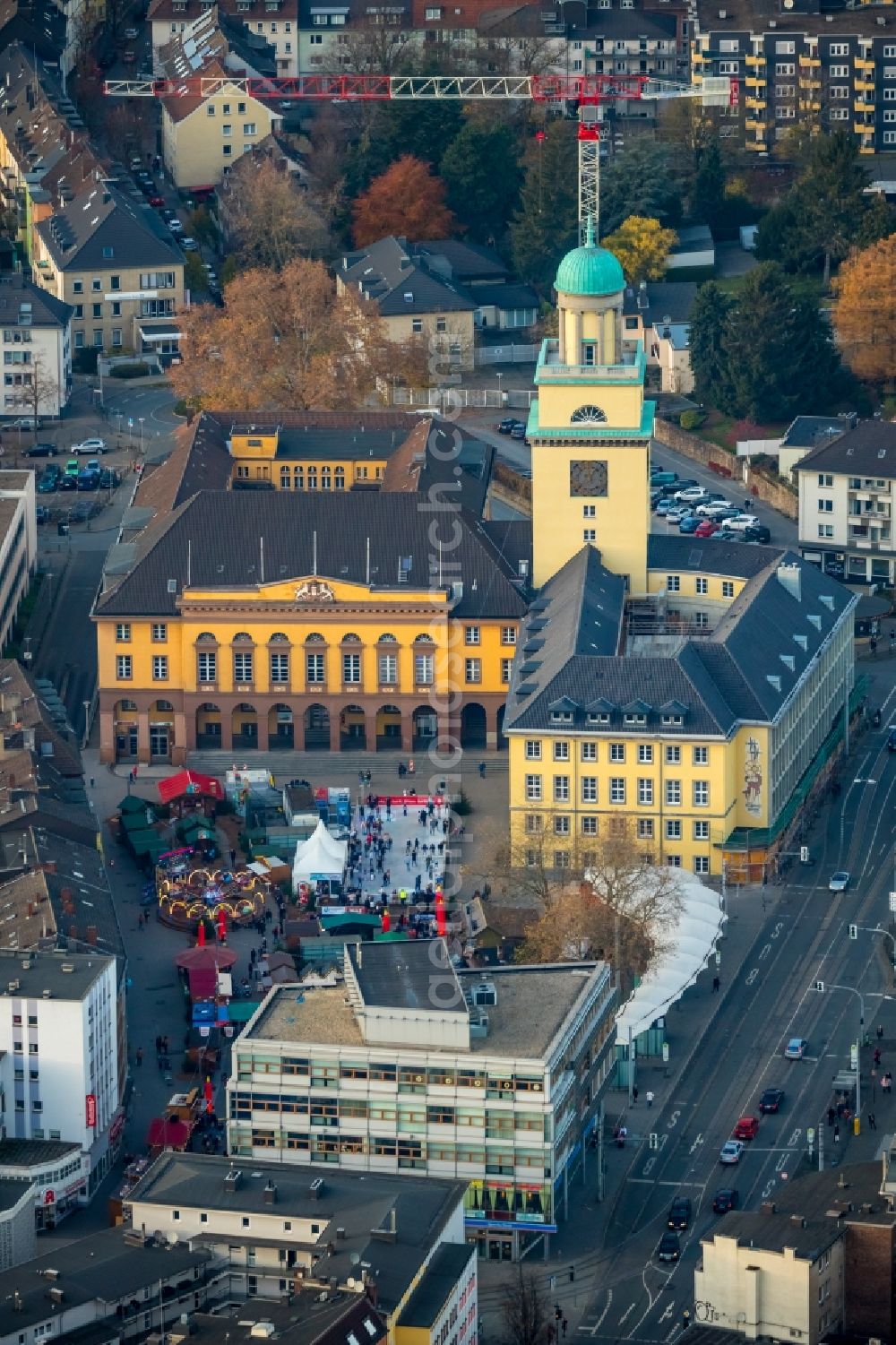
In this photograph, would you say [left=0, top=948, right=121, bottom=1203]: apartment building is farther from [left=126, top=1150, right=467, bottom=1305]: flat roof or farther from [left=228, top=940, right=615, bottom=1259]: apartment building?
[left=126, top=1150, right=467, bottom=1305]: flat roof

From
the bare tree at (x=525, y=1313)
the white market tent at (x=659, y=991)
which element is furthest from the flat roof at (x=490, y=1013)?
the bare tree at (x=525, y=1313)

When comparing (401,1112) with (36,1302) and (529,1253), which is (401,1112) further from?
(36,1302)

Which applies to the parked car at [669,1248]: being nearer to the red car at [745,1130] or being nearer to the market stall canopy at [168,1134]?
the red car at [745,1130]

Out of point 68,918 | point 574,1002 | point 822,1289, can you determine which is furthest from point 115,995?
point 822,1289

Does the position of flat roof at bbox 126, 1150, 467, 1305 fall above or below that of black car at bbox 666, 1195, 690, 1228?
above

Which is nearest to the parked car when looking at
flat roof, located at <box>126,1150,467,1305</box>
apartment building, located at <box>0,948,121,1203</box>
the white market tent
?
flat roof, located at <box>126,1150,467,1305</box>

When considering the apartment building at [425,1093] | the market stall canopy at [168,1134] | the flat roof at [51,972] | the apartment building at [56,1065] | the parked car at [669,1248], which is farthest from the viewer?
the market stall canopy at [168,1134]
